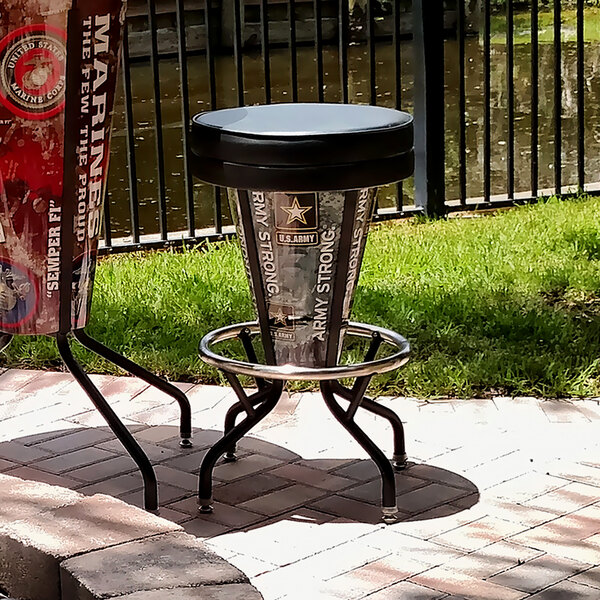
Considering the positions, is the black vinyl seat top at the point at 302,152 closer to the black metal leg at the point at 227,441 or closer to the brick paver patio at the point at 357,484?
the black metal leg at the point at 227,441

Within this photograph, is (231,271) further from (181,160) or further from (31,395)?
(181,160)

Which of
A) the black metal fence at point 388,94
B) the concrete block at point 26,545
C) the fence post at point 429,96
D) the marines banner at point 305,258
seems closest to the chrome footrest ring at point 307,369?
the marines banner at point 305,258

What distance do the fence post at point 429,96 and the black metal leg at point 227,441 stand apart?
367cm

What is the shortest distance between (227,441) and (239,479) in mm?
236

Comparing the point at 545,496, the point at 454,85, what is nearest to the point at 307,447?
the point at 545,496

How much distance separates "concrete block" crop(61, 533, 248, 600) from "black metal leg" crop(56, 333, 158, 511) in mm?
1017

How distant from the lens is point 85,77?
3.46 meters

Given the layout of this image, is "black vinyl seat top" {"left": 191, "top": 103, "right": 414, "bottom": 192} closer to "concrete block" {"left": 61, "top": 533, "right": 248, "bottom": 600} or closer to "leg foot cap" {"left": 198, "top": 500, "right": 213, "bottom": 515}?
"leg foot cap" {"left": 198, "top": 500, "right": 213, "bottom": 515}

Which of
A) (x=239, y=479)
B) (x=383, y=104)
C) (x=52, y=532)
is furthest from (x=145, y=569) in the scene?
(x=383, y=104)

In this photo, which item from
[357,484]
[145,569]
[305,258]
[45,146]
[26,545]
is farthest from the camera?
[357,484]

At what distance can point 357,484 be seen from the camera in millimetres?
3846

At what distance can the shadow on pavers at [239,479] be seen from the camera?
143 inches

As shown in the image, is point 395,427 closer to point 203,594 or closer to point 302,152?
point 302,152

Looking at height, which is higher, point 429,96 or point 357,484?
point 429,96
